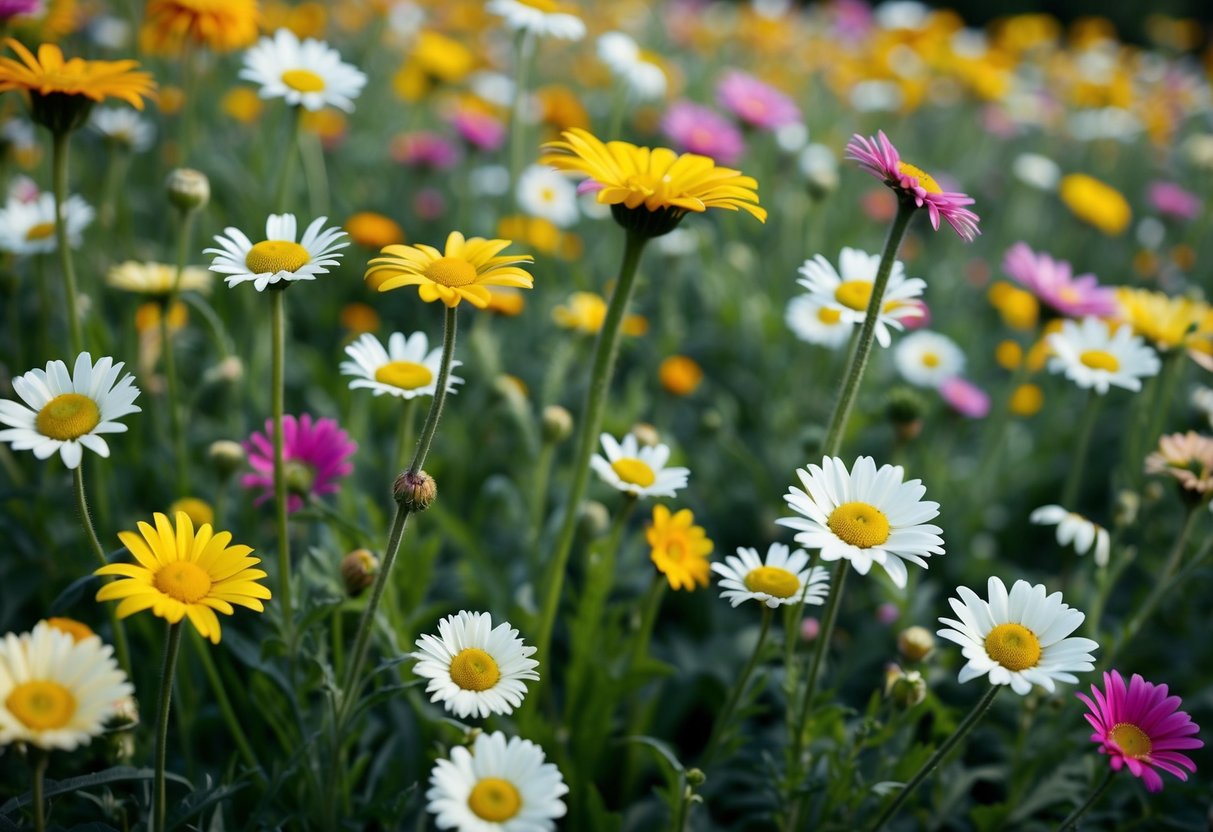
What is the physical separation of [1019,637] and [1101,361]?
114 centimetres

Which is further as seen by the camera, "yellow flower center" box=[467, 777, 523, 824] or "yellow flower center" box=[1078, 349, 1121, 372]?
"yellow flower center" box=[1078, 349, 1121, 372]

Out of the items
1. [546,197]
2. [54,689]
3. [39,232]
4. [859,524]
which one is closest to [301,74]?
[39,232]

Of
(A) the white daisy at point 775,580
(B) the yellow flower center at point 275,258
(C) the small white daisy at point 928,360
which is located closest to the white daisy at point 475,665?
(A) the white daisy at point 775,580

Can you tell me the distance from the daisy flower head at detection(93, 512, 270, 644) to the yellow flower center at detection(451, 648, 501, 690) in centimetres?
30

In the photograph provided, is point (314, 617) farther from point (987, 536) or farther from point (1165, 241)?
point (1165, 241)

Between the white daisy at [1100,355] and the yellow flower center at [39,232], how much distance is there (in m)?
2.53

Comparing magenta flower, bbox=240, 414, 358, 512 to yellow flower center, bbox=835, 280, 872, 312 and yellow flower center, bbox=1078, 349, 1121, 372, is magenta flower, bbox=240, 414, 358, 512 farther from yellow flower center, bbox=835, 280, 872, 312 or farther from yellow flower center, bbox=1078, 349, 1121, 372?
yellow flower center, bbox=1078, 349, 1121, 372

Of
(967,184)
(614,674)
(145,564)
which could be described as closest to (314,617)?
(145,564)

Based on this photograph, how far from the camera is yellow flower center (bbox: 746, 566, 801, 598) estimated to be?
1.74 m

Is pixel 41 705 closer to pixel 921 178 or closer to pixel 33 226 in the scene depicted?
pixel 921 178

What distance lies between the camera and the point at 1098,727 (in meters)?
1.50

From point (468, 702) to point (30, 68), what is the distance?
1479mm

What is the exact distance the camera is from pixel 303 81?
2355mm

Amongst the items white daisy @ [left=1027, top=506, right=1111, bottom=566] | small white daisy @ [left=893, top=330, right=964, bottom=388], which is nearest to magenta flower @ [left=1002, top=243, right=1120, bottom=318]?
small white daisy @ [left=893, top=330, right=964, bottom=388]
